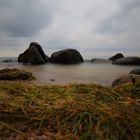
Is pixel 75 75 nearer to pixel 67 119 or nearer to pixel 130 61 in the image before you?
pixel 67 119

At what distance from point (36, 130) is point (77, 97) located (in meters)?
0.82

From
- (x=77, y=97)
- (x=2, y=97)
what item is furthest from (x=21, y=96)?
(x=77, y=97)

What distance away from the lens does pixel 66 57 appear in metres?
20.1

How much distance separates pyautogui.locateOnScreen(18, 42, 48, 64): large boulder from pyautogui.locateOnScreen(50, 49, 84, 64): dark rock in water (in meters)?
1.21

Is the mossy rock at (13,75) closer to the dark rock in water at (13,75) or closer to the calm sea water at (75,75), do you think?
the dark rock in water at (13,75)

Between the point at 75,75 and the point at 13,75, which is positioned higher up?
the point at 13,75

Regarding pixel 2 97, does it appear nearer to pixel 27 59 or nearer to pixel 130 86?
pixel 130 86

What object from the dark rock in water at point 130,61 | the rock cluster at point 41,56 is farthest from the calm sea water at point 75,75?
the rock cluster at point 41,56

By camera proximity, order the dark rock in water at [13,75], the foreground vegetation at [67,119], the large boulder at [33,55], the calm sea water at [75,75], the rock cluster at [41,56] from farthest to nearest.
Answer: the rock cluster at [41,56] < the large boulder at [33,55] < the calm sea water at [75,75] < the dark rock in water at [13,75] < the foreground vegetation at [67,119]

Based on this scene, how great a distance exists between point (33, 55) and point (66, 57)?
2529mm

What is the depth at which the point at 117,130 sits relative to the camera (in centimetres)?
210

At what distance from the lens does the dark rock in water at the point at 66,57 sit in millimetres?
20109

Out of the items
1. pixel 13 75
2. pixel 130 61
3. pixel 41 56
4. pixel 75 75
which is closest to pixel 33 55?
pixel 41 56

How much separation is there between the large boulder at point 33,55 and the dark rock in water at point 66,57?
121 cm
